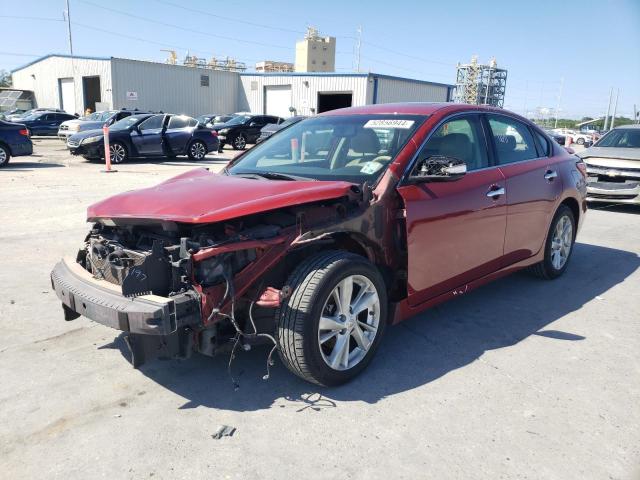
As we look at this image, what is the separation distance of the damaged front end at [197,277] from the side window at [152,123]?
15.1 meters

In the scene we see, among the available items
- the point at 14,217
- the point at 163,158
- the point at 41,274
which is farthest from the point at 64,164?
the point at 41,274

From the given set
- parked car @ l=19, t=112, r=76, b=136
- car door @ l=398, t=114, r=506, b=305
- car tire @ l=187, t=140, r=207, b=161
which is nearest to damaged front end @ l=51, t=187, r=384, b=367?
car door @ l=398, t=114, r=506, b=305

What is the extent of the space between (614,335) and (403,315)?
1858 mm

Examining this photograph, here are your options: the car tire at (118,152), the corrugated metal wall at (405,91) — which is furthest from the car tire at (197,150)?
the corrugated metal wall at (405,91)

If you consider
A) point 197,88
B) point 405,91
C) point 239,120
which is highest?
point 405,91

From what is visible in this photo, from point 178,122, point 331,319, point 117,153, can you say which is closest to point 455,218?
point 331,319

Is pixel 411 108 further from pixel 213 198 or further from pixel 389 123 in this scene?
pixel 213 198

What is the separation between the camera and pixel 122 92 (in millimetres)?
32938

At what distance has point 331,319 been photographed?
10.2 feet

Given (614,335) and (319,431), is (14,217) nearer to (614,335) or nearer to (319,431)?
(319,431)

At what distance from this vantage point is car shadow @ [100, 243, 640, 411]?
3.14 metres

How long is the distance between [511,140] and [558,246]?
56.5 inches

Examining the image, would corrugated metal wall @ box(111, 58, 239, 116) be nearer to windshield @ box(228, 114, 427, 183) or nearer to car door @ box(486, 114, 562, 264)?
windshield @ box(228, 114, 427, 183)

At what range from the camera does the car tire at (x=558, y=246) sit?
17.2 ft
